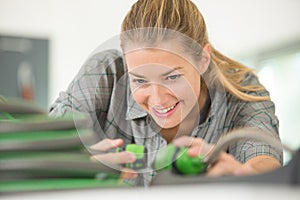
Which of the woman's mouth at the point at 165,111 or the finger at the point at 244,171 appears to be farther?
the woman's mouth at the point at 165,111

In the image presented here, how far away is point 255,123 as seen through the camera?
0.71 meters

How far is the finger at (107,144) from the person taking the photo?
652 millimetres

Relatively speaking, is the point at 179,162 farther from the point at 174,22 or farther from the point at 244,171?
the point at 174,22

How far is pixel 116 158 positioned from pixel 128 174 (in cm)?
3

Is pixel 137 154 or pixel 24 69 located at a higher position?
pixel 24 69

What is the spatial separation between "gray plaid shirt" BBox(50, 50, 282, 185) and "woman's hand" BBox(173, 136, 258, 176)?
0.02 meters

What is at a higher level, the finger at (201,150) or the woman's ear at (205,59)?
the woman's ear at (205,59)

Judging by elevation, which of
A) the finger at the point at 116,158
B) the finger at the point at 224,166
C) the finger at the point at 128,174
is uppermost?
the finger at the point at 116,158

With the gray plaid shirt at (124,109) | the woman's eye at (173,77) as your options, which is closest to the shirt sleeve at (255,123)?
the gray plaid shirt at (124,109)

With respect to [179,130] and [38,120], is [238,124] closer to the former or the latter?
[179,130]

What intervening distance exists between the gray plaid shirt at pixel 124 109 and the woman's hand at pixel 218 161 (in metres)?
0.02

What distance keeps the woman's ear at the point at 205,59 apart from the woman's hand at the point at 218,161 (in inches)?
4.7

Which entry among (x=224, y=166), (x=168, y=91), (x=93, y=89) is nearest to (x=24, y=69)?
(x=93, y=89)

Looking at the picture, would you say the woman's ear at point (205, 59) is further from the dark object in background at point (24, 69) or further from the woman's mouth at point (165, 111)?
the dark object in background at point (24, 69)
